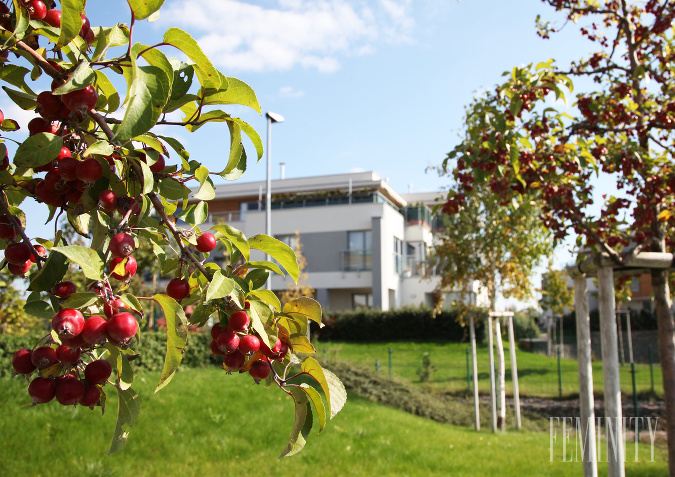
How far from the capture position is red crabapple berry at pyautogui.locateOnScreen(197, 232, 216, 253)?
3.56 feet

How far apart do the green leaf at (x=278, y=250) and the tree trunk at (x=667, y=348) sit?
3.62 metres

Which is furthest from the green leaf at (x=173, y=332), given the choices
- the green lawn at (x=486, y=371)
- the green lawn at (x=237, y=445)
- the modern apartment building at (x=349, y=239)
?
the modern apartment building at (x=349, y=239)

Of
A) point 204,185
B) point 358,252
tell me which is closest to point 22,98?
point 204,185

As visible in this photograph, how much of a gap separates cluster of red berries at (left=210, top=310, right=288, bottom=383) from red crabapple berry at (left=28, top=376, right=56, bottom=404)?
0.94 ft

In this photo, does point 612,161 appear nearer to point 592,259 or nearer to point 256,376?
point 592,259

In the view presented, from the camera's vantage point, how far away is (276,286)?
79.1 ft

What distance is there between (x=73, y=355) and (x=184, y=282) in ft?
0.77

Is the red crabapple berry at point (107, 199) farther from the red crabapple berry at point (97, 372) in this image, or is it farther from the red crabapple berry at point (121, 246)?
the red crabapple berry at point (97, 372)

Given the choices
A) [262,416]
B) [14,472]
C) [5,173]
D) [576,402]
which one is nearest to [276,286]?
[576,402]

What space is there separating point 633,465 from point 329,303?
1930 centimetres

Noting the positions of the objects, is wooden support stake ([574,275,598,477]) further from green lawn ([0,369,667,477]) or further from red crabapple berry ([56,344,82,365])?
red crabapple berry ([56,344,82,365])

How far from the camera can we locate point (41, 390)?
0.94m

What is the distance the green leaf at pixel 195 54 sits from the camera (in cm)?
92

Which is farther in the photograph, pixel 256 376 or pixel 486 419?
pixel 486 419
